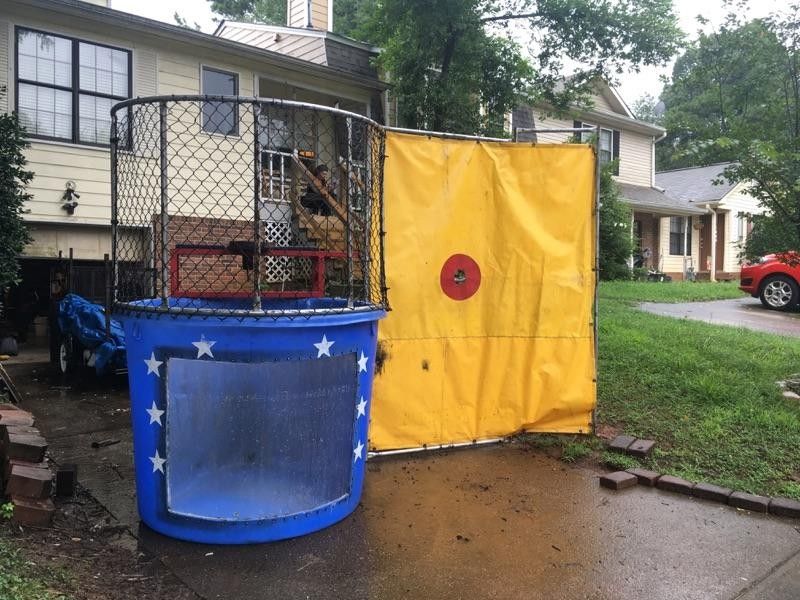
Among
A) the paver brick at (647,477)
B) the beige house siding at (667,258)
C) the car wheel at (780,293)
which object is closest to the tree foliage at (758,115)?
the paver brick at (647,477)

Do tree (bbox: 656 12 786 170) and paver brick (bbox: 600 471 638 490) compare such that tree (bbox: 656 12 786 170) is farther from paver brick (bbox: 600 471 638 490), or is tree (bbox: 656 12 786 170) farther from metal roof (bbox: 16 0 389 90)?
metal roof (bbox: 16 0 389 90)

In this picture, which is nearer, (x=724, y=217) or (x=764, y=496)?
(x=764, y=496)

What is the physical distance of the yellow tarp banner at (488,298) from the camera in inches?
182

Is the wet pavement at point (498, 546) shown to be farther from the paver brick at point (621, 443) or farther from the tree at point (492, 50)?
the tree at point (492, 50)

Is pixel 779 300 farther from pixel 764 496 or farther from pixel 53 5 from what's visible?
pixel 53 5

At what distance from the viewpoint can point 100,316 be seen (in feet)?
24.9

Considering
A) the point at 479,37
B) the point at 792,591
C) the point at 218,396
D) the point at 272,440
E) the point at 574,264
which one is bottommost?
the point at 792,591

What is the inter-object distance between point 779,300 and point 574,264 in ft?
34.4

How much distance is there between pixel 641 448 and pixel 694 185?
25.3 meters

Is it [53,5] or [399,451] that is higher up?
[53,5]

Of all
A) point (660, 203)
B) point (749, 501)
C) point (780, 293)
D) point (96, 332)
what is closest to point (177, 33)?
point (96, 332)

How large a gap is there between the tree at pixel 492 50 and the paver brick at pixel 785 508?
9443 millimetres

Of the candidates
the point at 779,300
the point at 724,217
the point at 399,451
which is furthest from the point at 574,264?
the point at 724,217

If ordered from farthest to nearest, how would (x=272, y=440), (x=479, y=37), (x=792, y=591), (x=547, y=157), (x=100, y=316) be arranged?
1. (x=479, y=37)
2. (x=100, y=316)
3. (x=547, y=157)
4. (x=272, y=440)
5. (x=792, y=591)
